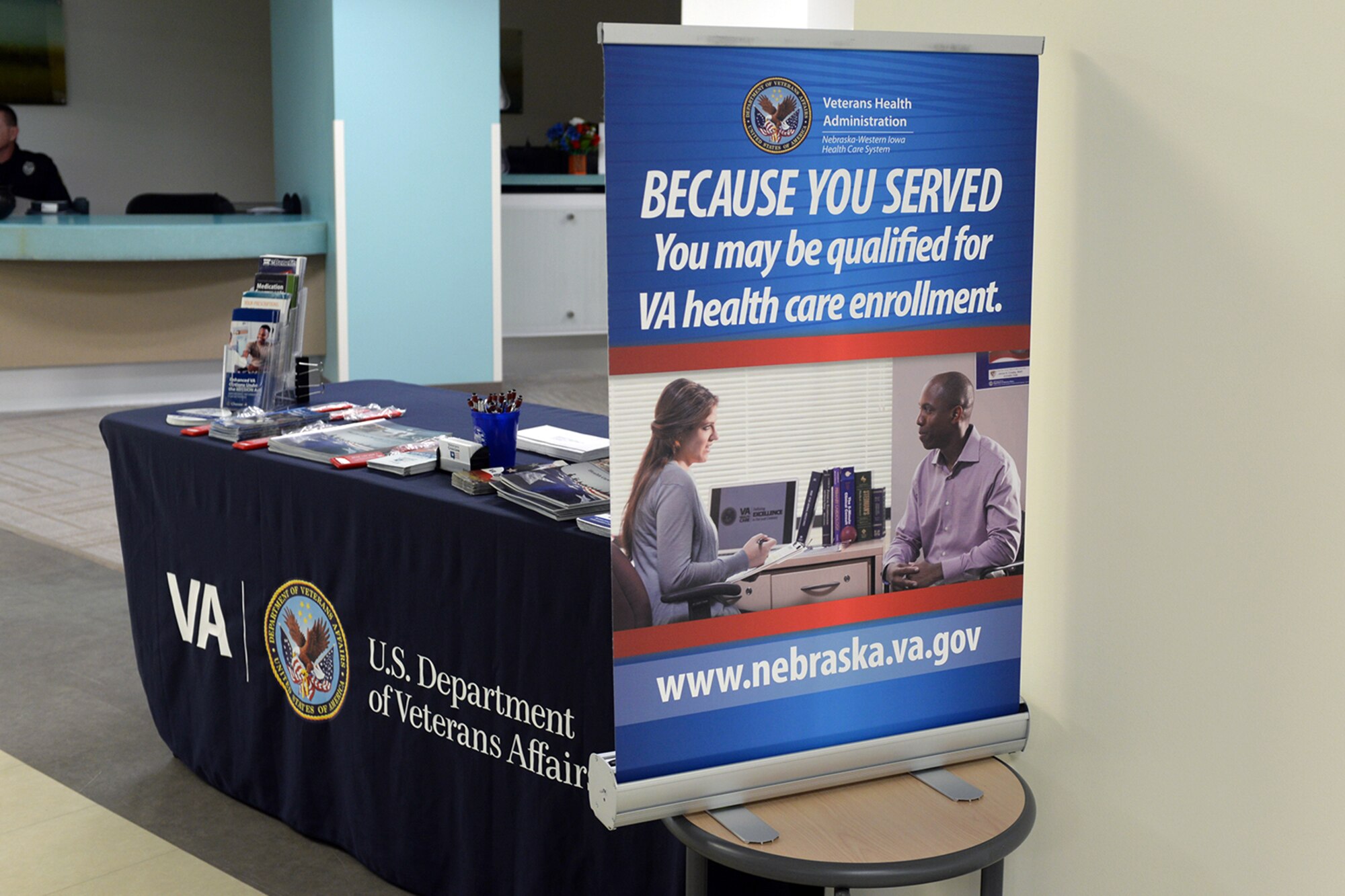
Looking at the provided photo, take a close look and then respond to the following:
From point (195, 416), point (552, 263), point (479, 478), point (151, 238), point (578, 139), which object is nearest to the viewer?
point (479, 478)

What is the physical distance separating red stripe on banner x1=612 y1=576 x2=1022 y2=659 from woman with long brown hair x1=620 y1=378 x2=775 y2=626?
2 cm

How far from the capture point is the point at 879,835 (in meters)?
1.27

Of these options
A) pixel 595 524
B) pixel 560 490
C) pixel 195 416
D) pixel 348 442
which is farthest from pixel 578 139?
pixel 595 524

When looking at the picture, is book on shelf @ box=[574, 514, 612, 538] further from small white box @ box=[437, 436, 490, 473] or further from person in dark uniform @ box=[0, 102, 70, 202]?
person in dark uniform @ box=[0, 102, 70, 202]

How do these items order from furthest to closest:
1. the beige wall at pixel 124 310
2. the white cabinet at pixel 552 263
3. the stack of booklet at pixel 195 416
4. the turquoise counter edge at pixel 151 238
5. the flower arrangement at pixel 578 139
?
the flower arrangement at pixel 578 139 < the white cabinet at pixel 552 263 < the beige wall at pixel 124 310 < the turquoise counter edge at pixel 151 238 < the stack of booklet at pixel 195 416

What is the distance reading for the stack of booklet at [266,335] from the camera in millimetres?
2652

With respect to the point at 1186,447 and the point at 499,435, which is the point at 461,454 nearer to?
the point at 499,435

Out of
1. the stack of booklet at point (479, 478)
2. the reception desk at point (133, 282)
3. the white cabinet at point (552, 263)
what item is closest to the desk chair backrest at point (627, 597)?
the stack of booklet at point (479, 478)

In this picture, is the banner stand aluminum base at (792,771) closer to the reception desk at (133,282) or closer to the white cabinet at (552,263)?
the reception desk at (133,282)

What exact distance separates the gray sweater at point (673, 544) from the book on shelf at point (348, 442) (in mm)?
1126

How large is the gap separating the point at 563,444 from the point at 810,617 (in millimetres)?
1097

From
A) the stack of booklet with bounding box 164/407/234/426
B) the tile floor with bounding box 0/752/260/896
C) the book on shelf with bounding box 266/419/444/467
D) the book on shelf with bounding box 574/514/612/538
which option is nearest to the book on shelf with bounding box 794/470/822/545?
Result: the book on shelf with bounding box 574/514/612/538

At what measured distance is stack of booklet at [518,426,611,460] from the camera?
2297 millimetres

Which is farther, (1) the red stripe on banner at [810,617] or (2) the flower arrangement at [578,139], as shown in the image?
(2) the flower arrangement at [578,139]
